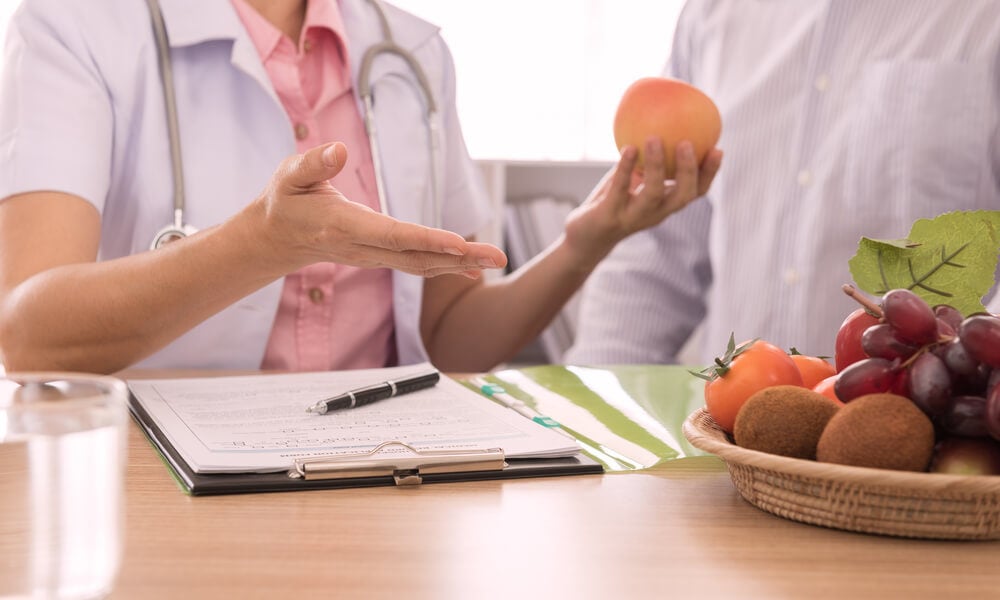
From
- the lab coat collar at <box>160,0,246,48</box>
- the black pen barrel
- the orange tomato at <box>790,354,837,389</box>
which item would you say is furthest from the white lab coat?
the orange tomato at <box>790,354,837,389</box>

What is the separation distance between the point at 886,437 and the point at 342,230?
0.45 metres

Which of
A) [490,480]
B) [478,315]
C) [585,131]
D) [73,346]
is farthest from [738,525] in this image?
[585,131]

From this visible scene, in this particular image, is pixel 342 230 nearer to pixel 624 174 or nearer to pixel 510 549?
pixel 510 549

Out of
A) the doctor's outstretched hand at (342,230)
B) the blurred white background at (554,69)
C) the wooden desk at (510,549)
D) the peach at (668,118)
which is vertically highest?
the blurred white background at (554,69)

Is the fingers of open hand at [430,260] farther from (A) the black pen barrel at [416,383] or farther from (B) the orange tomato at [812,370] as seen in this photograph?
(B) the orange tomato at [812,370]

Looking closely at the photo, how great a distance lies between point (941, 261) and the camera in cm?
66

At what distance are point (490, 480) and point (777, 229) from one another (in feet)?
3.52

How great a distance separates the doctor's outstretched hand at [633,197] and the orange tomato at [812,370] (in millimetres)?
506

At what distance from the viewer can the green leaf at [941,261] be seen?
0.65 m

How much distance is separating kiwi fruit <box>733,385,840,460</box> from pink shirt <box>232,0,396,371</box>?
770mm

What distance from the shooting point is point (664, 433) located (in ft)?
2.79

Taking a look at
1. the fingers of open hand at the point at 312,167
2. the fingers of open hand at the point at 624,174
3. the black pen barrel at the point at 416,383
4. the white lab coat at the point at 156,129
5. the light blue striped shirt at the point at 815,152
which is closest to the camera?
the fingers of open hand at the point at 312,167

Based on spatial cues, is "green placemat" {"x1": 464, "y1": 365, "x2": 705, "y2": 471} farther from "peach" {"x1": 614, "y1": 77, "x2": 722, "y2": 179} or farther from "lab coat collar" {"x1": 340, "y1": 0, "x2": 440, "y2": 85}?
"lab coat collar" {"x1": 340, "y1": 0, "x2": 440, "y2": 85}

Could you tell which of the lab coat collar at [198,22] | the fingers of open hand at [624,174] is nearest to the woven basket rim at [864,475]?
the fingers of open hand at [624,174]
